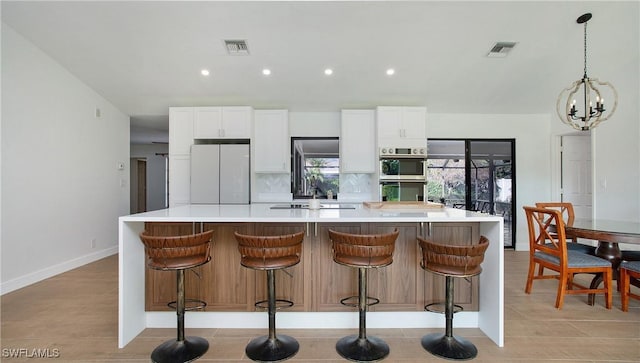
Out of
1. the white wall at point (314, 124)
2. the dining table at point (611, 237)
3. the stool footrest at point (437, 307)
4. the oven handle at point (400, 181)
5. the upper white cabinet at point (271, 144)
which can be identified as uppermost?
the white wall at point (314, 124)

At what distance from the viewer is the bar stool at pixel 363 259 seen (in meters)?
1.89

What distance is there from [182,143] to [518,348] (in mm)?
4739

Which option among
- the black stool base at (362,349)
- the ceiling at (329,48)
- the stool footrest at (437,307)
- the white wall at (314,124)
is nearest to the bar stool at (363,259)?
the black stool base at (362,349)

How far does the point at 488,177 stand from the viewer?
524 cm

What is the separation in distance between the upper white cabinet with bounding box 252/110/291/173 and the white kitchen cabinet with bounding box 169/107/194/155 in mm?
1013

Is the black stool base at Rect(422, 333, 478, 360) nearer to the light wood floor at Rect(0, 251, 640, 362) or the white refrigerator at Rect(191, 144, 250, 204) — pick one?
the light wood floor at Rect(0, 251, 640, 362)

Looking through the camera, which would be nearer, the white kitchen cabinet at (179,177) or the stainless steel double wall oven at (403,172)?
the stainless steel double wall oven at (403,172)

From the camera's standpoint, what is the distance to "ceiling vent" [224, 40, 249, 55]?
3.37 m

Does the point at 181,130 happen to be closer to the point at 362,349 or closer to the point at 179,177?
the point at 179,177

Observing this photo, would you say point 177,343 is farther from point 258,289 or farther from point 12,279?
point 12,279

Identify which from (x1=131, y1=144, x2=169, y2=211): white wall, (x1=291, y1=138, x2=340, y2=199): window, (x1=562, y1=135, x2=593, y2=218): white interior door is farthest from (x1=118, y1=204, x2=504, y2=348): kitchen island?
(x1=131, y1=144, x2=169, y2=211): white wall

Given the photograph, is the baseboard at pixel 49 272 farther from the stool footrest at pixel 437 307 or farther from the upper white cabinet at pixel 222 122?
the stool footrest at pixel 437 307

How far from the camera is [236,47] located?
346 centimetres

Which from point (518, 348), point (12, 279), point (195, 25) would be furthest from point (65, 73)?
point (518, 348)
